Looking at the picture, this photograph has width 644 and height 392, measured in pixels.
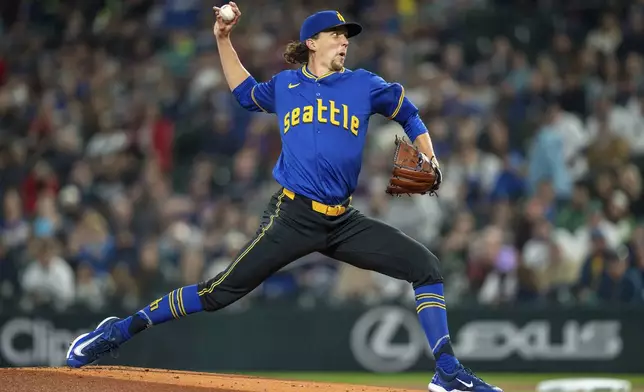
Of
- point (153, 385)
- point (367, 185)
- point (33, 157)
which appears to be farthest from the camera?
point (33, 157)

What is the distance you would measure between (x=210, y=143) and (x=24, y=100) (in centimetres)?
261

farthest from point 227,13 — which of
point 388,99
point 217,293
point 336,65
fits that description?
point 217,293

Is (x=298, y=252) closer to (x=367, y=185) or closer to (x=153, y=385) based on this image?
(x=153, y=385)

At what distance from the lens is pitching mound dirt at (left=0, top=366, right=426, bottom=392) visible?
22.1 ft

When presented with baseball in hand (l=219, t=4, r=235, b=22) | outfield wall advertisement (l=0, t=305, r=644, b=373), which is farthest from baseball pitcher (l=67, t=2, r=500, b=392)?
outfield wall advertisement (l=0, t=305, r=644, b=373)

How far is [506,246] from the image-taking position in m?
12.7

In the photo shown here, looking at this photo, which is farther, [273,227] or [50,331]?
[50,331]

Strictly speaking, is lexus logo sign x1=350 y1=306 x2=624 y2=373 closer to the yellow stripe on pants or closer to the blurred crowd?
the blurred crowd

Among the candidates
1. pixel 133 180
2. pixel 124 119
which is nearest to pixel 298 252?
pixel 133 180

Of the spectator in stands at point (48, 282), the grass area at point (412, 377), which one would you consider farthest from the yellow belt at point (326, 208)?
the spectator in stands at point (48, 282)

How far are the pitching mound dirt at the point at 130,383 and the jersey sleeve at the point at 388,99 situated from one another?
5.23 ft

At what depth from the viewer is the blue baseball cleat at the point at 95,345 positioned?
7.16 m

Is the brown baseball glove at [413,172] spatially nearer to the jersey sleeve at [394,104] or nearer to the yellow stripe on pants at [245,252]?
the jersey sleeve at [394,104]

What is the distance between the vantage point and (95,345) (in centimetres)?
718
